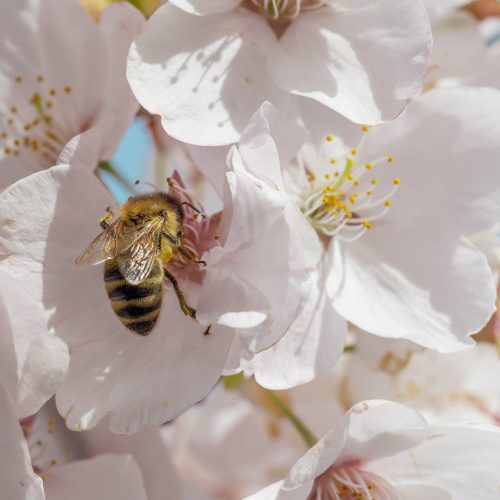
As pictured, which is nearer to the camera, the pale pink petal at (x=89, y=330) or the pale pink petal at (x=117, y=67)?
the pale pink petal at (x=89, y=330)

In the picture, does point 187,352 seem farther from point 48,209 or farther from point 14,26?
point 14,26

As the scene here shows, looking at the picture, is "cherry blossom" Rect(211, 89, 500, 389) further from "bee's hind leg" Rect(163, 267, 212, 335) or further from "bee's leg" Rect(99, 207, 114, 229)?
"bee's leg" Rect(99, 207, 114, 229)

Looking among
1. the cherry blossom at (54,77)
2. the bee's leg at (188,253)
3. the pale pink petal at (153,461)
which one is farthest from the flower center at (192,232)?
the pale pink petal at (153,461)

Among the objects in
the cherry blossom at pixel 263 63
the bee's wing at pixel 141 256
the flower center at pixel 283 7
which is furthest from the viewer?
the flower center at pixel 283 7

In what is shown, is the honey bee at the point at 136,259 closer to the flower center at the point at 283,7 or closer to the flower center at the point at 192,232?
the flower center at the point at 192,232

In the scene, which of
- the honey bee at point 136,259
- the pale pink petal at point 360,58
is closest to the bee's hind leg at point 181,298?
the honey bee at point 136,259

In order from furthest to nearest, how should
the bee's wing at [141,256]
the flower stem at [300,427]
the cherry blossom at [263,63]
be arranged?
1. the flower stem at [300,427]
2. the cherry blossom at [263,63]
3. the bee's wing at [141,256]

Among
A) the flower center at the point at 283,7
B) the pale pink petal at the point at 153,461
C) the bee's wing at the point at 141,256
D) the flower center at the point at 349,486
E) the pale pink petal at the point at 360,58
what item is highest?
the bee's wing at the point at 141,256

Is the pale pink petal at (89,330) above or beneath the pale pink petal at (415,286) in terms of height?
above

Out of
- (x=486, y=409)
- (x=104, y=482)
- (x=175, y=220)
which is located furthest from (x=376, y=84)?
(x=486, y=409)

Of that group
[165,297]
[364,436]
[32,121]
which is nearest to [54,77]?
[32,121]
